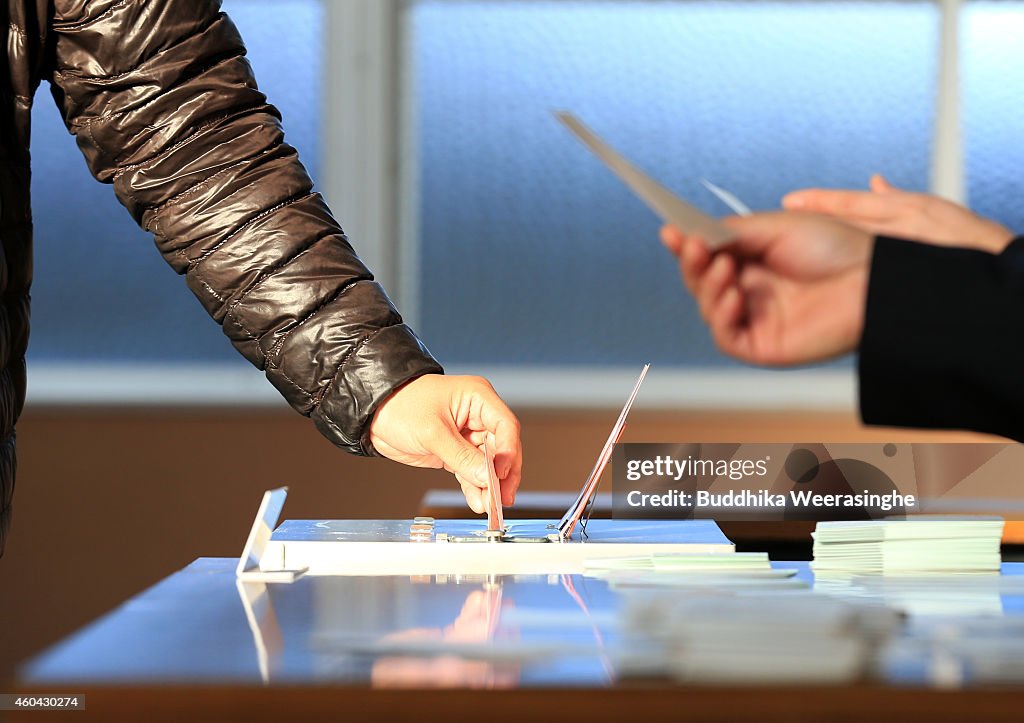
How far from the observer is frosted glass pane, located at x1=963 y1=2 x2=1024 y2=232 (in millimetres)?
3514

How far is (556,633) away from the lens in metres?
0.94

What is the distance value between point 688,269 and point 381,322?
632 millimetres

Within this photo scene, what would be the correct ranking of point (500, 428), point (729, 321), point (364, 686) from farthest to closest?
point (500, 428), point (729, 321), point (364, 686)

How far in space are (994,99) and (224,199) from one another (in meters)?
2.74

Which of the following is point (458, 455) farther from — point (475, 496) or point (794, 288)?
point (794, 288)

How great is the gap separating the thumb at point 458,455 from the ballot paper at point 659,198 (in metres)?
0.60

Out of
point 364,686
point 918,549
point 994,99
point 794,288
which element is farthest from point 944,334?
point 994,99

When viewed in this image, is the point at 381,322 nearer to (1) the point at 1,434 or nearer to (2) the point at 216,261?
(2) the point at 216,261

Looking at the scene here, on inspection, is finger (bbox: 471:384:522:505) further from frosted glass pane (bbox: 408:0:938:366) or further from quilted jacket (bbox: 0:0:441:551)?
frosted glass pane (bbox: 408:0:938:366)

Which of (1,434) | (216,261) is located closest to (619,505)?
A: (216,261)

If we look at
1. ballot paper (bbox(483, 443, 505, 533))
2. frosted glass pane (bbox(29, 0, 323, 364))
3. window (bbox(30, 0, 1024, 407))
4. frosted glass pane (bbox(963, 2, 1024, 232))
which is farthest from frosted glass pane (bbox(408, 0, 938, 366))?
ballot paper (bbox(483, 443, 505, 533))

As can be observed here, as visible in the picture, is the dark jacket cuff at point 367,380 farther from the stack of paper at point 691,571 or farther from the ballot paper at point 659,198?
the ballot paper at point 659,198

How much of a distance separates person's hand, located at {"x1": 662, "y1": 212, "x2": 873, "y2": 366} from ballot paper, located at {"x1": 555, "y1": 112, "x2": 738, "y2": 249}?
2.8 inches

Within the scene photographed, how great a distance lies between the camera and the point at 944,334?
84 cm
